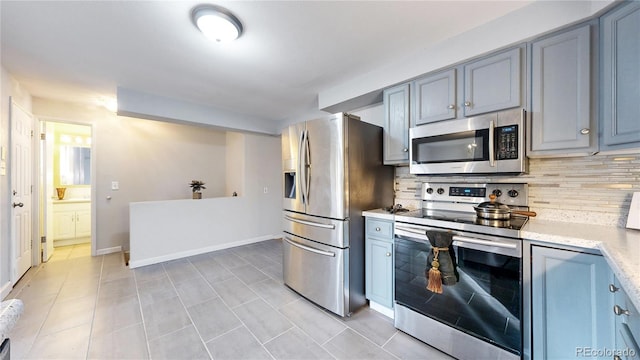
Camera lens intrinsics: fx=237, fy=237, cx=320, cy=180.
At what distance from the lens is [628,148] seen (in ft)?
4.18

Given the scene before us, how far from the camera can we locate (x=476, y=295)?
154cm

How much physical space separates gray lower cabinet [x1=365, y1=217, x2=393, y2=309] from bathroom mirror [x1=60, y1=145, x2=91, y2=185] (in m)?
5.41

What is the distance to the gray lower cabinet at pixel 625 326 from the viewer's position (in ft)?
2.80

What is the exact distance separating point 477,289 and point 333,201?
3.94ft

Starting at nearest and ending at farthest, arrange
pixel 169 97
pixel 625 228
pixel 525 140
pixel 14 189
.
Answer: pixel 625 228, pixel 525 140, pixel 14 189, pixel 169 97

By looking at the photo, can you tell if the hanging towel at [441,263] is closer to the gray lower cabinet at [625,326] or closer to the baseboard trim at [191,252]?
the gray lower cabinet at [625,326]

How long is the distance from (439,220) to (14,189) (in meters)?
4.36

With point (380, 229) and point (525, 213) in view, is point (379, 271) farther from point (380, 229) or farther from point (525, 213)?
point (525, 213)

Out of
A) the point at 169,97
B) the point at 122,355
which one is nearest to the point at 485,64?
the point at 122,355

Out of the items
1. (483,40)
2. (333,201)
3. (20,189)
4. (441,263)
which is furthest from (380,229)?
(20,189)

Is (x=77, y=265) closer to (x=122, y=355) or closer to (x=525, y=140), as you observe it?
(x=122, y=355)

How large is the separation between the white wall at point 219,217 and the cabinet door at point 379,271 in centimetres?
289

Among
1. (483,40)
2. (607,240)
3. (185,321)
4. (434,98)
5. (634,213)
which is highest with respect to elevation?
(483,40)

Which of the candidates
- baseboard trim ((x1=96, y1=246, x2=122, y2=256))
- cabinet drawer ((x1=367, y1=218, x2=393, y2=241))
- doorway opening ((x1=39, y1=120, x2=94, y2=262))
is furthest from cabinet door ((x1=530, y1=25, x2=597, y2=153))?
doorway opening ((x1=39, y1=120, x2=94, y2=262))
